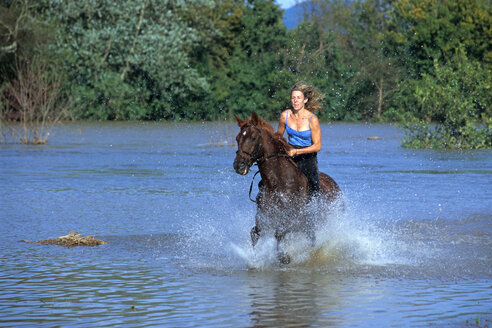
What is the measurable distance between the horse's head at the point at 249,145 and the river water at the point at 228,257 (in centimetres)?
112

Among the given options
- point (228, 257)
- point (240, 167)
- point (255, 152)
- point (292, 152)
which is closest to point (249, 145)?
point (255, 152)

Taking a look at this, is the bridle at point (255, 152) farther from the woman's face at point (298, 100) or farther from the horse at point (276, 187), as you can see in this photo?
the woman's face at point (298, 100)

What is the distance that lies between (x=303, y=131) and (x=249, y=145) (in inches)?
36.8

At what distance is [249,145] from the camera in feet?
→ 31.2

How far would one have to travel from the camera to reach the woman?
1016 centimetres

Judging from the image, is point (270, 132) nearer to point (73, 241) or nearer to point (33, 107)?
point (73, 241)

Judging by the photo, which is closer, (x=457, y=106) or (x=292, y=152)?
(x=292, y=152)

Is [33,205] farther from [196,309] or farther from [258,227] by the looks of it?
[196,309]

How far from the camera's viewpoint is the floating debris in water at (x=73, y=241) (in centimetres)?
1170

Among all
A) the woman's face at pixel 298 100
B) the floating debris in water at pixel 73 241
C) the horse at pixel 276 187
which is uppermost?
the woman's face at pixel 298 100

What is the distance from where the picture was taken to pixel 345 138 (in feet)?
150

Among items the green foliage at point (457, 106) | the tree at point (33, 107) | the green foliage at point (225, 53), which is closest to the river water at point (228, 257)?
the green foliage at point (457, 106)

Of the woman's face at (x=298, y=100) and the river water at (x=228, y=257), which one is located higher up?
the woman's face at (x=298, y=100)

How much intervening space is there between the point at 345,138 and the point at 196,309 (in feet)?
126
